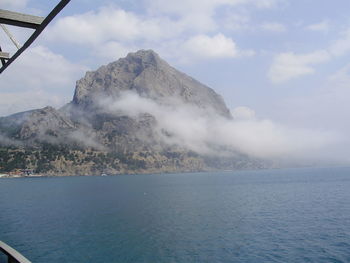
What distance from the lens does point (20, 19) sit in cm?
735

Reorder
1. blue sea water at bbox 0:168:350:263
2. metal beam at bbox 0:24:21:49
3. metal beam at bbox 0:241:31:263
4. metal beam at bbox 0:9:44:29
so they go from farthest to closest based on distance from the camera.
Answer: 1. blue sea water at bbox 0:168:350:263
2. metal beam at bbox 0:24:21:49
3. metal beam at bbox 0:241:31:263
4. metal beam at bbox 0:9:44:29

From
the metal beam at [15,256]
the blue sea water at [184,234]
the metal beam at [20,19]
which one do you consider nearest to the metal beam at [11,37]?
the metal beam at [20,19]

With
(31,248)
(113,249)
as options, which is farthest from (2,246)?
(31,248)

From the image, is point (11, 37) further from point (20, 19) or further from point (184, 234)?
point (184, 234)

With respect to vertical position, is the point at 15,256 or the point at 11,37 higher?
the point at 11,37

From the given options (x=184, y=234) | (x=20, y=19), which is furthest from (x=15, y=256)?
(x=184, y=234)

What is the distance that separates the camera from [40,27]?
748 centimetres

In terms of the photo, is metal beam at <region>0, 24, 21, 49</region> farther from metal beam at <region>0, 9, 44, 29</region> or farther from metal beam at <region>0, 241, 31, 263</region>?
metal beam at <region>0, 241, 31, 263</region>

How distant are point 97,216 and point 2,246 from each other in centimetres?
8454

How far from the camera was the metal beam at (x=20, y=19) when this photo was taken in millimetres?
7285

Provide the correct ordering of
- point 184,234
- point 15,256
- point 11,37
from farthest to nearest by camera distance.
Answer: point 184,234
point 11,37
point 15,256

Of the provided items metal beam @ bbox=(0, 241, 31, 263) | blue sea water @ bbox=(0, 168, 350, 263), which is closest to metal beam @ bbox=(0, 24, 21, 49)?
metal beam @ bbox=(0, 241, 31, 263)

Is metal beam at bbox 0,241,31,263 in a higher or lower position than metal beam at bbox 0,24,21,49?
lower

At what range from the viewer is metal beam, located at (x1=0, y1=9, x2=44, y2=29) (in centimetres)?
729
